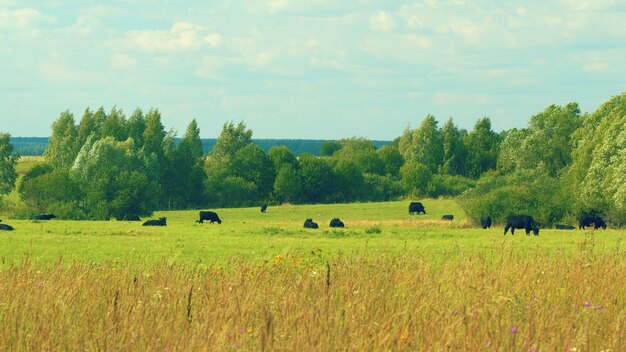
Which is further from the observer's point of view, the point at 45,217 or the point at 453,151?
the point at 453,151

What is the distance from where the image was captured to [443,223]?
204 ft

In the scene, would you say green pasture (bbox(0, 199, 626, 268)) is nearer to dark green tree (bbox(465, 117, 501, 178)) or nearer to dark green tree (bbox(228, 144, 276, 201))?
dark green tree (bbox(228, 144, 276, 201))

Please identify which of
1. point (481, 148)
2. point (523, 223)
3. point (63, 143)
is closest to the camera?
point (523, 223)

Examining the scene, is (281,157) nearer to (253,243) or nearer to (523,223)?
(523,223)

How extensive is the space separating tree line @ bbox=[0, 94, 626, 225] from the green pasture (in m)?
9.64

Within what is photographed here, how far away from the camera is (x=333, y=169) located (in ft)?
410

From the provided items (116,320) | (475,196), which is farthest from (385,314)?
(475,196)

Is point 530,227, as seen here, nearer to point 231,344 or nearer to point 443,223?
point 443,223

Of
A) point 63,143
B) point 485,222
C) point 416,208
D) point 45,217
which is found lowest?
point 45,217

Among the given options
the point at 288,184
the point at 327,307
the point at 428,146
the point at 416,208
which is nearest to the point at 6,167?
the point at 288,184

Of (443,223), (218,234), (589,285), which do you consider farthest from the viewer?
(443,223)

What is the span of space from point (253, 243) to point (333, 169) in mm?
91558

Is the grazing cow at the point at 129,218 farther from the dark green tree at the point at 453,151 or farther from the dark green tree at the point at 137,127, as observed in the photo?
the dark green tree at the point at 453,151

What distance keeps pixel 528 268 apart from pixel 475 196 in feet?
198
